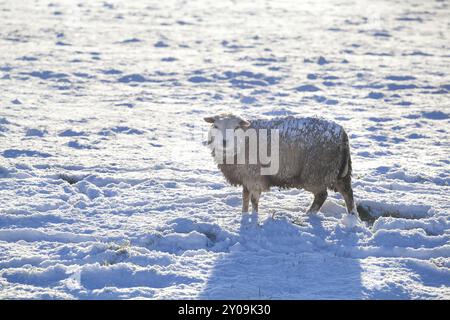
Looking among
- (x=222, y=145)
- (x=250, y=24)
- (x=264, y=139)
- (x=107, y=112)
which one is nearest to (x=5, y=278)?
(x=222, y=145)

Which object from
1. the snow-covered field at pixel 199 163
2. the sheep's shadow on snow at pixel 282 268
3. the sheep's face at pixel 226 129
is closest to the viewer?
the sheep's shadow on snow at pixel 282 268

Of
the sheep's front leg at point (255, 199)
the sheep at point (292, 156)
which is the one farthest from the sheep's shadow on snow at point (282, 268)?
the sheep at point (292, 156)

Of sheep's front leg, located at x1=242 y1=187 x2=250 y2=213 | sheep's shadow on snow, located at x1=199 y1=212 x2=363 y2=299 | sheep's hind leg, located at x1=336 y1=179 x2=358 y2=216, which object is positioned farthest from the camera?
sheep's front leg, located at x1=242 y1=187 x2=250 y2=213

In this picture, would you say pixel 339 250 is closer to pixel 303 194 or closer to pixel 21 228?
pixel 303 194

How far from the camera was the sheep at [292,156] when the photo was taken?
24.1ft

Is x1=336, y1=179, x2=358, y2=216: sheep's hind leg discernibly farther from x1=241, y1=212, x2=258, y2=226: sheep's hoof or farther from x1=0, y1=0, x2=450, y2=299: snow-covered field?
x1=241, y1=212, x2=258, y2=226: sheep's hoof

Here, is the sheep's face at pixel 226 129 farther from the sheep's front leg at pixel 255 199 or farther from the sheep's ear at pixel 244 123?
the sheep's front leg at pixel 255 199

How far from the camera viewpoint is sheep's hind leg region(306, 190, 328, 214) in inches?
301

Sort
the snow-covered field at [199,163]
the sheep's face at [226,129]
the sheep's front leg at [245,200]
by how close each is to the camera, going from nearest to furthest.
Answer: the snow-covered field at [199,163], the sheep's face at [226,129], the sheep's front leg at [245,200]

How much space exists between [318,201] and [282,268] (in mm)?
1580

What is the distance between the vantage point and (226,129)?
7383 mm

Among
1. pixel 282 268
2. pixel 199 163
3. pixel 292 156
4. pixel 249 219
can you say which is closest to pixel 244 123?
pixel 292 156

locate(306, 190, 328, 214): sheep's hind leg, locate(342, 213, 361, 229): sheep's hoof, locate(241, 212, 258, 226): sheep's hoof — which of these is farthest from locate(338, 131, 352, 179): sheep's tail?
locate(241, 212, 258, 226): sheep's hoof

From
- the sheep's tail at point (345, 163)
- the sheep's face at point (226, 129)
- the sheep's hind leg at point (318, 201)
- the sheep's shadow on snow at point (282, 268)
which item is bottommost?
the sheep's shadow on snow at point (282, 268)
